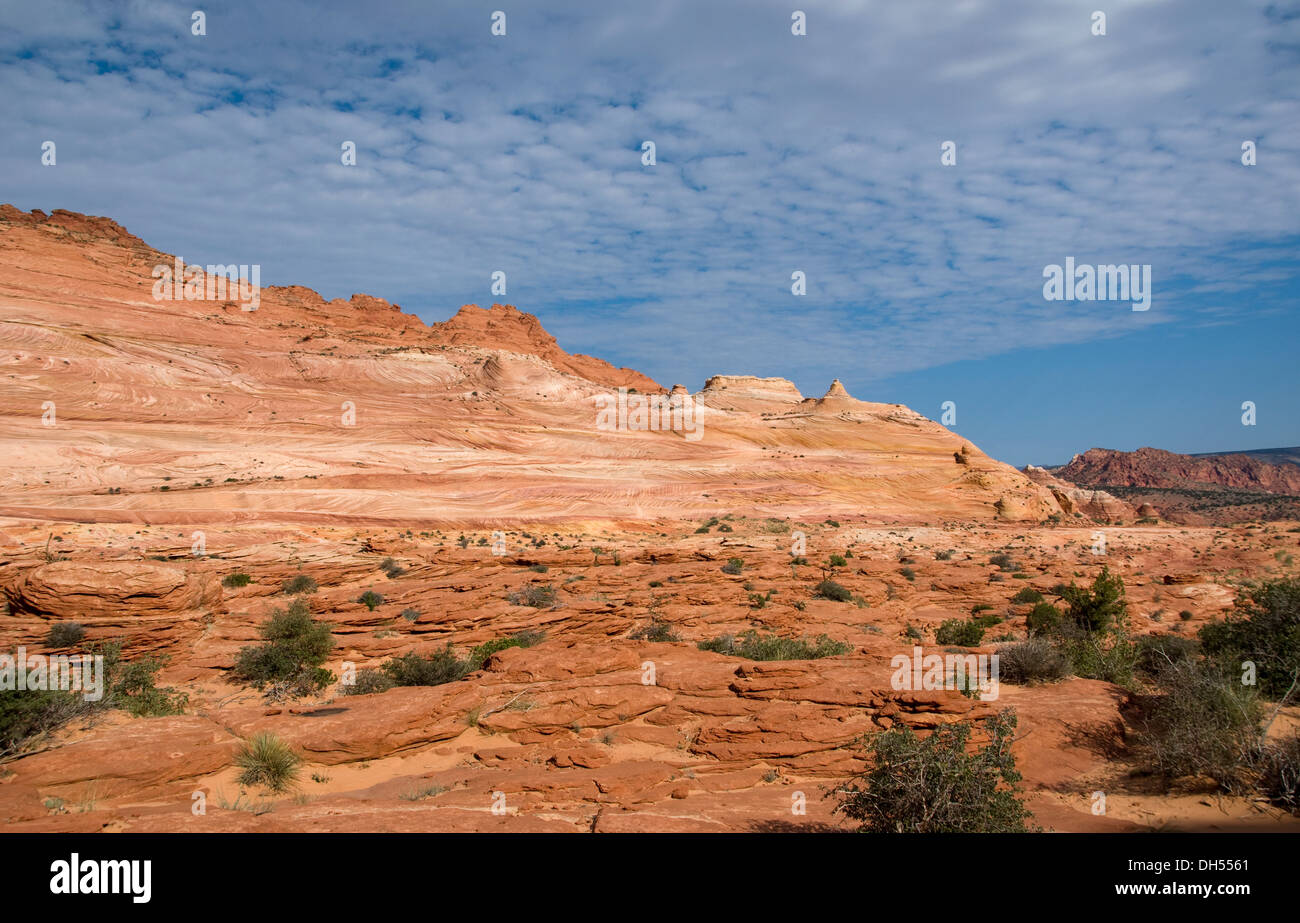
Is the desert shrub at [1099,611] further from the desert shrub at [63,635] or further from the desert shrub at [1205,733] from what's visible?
the desert shrub at [63,635]

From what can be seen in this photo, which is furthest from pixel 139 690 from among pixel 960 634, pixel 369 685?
pixel 960 634

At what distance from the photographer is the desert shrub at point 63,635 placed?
10.4 m

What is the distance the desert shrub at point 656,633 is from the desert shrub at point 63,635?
30.0 ft

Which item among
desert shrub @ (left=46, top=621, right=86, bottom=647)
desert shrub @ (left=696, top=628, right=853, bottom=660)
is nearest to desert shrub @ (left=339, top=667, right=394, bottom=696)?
desert shrub @ (left=46, top=621, right=86, bottom=647)

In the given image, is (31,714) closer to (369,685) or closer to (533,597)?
(369,685)

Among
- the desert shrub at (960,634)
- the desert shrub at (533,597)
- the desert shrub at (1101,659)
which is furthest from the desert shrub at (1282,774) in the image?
the desert shrub at (533,597)

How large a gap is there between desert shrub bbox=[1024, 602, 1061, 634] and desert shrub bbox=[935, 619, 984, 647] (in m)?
0.97

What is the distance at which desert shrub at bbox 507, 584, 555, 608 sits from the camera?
15.8m

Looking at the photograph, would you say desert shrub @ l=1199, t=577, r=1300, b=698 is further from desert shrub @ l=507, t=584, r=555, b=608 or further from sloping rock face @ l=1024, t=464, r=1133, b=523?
sloping rock face @ l=1024, t=464, r=1133, b=523

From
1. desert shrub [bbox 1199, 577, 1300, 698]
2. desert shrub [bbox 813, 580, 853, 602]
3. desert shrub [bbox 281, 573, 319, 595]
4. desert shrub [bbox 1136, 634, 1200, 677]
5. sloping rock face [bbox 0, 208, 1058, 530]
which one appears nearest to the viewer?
desert shrub [bbox 1199, 577, 1300, 698]

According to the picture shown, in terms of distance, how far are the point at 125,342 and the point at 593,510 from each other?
35372 mm

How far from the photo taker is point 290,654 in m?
11.7
